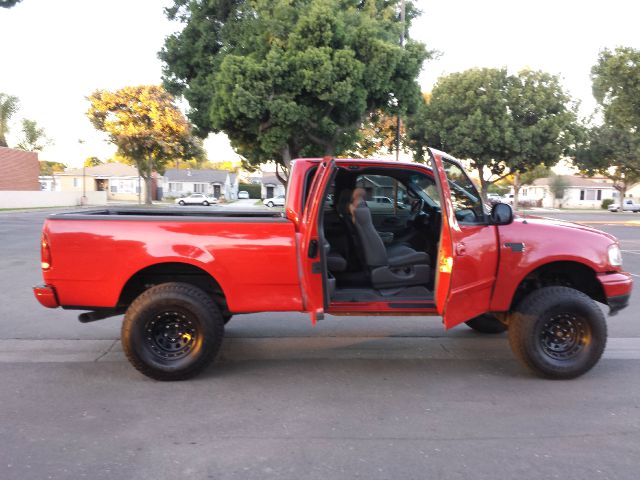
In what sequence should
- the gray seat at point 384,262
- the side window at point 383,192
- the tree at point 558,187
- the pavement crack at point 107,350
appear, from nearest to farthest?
the gray seat at point 384,262, the pavement crack at point 107,350, the side window at point 383,192, the tree at point 558,187

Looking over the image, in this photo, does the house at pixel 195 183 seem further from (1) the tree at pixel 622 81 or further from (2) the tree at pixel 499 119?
(1) the tree at pixel 622 81

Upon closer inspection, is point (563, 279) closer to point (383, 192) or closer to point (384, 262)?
point (384, 262)

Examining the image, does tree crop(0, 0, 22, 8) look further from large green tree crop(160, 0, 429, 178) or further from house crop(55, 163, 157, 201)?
house crop(55, 163, 157, 201)

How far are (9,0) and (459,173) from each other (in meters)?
13.2

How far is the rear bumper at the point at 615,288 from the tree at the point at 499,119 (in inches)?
1047

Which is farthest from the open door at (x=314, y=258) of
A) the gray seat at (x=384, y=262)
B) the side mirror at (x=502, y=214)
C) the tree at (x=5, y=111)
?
the tree at (x=5, y=111)

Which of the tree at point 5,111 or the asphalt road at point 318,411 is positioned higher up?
the tree at point 5,111

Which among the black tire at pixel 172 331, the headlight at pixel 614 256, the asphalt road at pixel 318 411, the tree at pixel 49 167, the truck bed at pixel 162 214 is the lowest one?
the asphalt road at pixel 318 411

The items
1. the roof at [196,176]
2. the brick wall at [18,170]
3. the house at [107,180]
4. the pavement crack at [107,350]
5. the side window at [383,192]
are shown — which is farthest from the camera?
the roof at [196,176]

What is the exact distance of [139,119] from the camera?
4409cm

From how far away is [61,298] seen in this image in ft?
16.1

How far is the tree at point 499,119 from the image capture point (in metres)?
31.0

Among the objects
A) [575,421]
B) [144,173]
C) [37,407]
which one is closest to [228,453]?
[37,407]

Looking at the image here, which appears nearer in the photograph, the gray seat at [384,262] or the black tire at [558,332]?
the black tire at [558,332]
